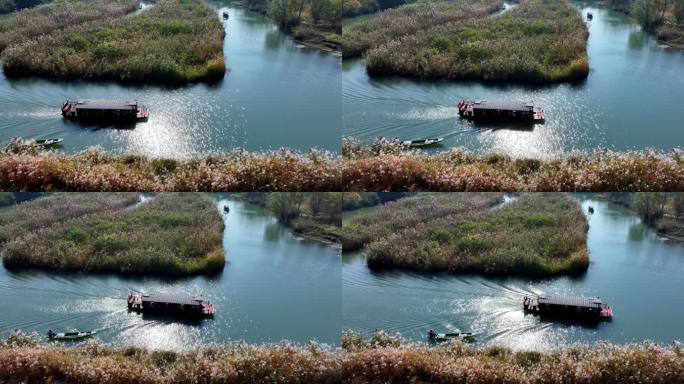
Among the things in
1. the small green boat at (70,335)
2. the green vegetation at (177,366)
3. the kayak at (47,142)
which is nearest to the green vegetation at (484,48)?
the kayak at (47,142)

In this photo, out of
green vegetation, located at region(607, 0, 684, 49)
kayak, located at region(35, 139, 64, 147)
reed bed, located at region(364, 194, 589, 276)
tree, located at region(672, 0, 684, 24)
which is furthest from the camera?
tree, located at region(672, 0, 684, 24)

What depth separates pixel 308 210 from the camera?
13.4 m

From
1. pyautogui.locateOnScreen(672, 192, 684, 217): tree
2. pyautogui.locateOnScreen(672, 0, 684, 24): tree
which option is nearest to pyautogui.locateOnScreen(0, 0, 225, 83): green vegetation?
pyautogui.locateOnScreen(672, 192, 684, 217): tree

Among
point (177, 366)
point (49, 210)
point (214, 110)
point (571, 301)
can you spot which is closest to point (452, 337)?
point (571, 301)

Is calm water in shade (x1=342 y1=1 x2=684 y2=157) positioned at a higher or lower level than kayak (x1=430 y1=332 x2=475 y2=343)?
higher

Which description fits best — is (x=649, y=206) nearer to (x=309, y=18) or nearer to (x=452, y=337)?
(x=452, y=337)

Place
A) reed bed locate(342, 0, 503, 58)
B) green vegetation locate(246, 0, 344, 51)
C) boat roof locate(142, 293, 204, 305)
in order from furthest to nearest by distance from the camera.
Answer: green vegetation locate(246, 0, 344, 51), reed bed locate(342, 0, 503, 58), boat roof locate(142, 293, 204, 305)

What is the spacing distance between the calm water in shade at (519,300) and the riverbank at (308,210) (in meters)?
0.68

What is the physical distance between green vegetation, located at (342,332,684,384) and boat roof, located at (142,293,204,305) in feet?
9.30

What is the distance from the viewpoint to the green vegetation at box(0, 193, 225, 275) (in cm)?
1293

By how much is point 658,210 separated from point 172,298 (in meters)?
9.40

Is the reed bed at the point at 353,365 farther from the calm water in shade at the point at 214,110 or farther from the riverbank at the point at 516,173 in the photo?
the calm water in shade at the point at 214,110

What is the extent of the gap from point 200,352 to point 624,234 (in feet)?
27.7

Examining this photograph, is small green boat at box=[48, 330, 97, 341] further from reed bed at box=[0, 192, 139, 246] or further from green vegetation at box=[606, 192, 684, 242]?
green vegetation at box=[606, 192, 684, 242]
